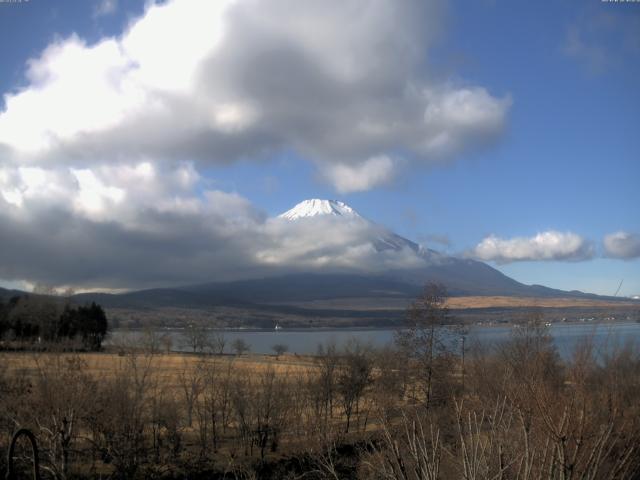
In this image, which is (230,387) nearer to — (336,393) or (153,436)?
(153,436)

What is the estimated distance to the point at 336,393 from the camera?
37719 millimetres

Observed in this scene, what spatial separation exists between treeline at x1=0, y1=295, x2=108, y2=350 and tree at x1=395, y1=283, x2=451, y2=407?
5769 cm

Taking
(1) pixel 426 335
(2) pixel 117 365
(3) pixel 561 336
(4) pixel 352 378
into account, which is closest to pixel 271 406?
(1) pixel 426 335

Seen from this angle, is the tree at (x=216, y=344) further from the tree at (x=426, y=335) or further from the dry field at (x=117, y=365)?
the tree at (x=426, y=335)

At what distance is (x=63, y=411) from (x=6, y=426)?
8.47ft

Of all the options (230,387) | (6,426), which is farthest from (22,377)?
(230,387)

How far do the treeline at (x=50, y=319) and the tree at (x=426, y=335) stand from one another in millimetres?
57691

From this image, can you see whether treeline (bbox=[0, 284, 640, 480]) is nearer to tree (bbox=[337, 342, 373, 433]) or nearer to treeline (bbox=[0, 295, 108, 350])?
tree (bbox=[337, 342, 373, 433])

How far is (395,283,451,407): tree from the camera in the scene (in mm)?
31188

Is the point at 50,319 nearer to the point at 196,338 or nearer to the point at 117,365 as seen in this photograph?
the point at 196,338

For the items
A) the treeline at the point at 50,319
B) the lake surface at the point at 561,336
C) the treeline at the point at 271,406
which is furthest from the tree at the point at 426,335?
the treeline at the point at 50,319

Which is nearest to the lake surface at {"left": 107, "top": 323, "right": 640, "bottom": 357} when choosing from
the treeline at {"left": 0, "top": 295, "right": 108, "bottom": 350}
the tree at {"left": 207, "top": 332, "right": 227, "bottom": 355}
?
the treeline at {"left": 0, "top": 295, "right": 108, "bottom": 350}

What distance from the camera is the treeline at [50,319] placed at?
81062 millimetres

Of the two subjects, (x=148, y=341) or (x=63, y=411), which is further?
(x=148, y=341)
